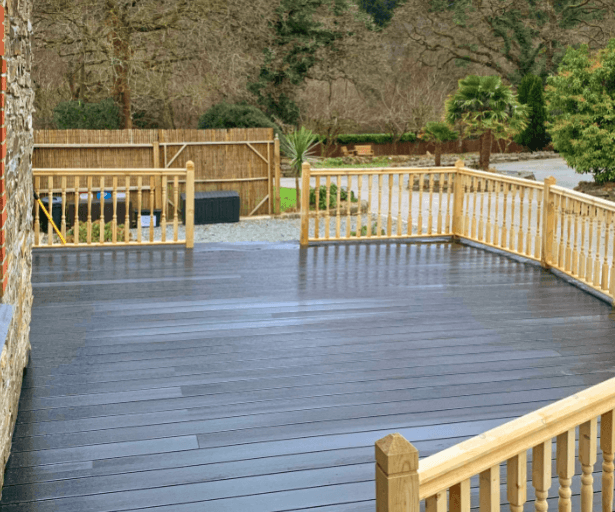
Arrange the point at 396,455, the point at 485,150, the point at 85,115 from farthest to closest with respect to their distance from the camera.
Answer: the point at 485,150 < the point at 85,115 < the point at 396,455

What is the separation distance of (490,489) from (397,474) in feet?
1.15

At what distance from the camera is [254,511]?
2.88m

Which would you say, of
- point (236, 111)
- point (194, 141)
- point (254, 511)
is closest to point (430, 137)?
point (236, 111)

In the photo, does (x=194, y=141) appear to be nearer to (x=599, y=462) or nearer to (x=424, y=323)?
(x=424, y=323)

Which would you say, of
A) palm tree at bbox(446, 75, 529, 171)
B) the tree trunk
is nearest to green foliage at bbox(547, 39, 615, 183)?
palm tree at bbox(446, 75, 529, 171)

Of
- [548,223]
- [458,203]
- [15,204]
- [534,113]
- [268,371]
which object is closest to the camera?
[15,204]

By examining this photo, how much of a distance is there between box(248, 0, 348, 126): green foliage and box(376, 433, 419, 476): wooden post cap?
22317mm

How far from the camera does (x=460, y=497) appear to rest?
2.01m

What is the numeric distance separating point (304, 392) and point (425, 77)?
28996 millimetres

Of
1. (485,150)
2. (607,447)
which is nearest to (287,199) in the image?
(485,150)

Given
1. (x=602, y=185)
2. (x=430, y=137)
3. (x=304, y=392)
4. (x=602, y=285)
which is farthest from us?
(x=430, y=137)

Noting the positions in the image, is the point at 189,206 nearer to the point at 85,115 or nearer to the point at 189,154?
the point at 189,154

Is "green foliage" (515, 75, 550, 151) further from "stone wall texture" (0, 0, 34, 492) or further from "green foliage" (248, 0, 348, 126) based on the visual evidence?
"stone wall texture" (0, 0, 34, 492)

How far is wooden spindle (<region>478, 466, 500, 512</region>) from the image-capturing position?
6.63 feet
